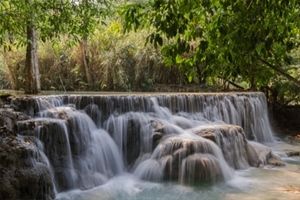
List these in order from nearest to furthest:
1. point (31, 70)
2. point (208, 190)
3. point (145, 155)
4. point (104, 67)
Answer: point (208, 190)
point (145, 155)
point (31, 70)
point (104, 67)

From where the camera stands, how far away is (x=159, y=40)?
8.81 ft

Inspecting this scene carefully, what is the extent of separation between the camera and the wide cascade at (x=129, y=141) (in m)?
6.71

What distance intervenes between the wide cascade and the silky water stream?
21 millimetres

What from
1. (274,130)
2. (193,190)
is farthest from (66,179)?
(274,130)

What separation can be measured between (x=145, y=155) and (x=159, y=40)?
18.0 feet

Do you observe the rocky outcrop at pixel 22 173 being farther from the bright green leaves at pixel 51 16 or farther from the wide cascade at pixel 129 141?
the bright green leaves at pixel 51 16

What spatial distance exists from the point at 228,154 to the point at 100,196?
11.7 feet

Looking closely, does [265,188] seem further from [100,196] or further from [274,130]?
[274,130]

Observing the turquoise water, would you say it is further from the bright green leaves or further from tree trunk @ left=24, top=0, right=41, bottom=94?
tree trunk @ left=24, top=0, right=41, bottom=94

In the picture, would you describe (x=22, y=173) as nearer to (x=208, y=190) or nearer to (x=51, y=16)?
(x=51, y=16)

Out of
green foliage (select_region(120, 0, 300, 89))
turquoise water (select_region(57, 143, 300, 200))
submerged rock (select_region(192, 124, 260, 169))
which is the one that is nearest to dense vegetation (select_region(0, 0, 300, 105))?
green foliage (select_region(120, 0, 300, 89))

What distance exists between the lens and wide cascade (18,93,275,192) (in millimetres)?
6715

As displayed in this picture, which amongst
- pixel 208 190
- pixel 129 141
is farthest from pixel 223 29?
pixel 129 141

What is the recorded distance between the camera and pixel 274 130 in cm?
1401
